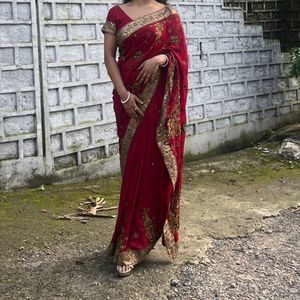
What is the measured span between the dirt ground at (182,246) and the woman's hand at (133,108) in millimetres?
949

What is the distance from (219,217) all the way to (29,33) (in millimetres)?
2351

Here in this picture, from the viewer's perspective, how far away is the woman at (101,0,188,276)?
10.4ft

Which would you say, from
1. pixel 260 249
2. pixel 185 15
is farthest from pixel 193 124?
pixel 260 249

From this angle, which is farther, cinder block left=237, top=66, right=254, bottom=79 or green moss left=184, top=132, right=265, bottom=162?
cinder block left=237, top=66, right=254, bottom=79

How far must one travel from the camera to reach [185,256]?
144 inches

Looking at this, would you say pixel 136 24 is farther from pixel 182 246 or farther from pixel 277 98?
pixel 277 98

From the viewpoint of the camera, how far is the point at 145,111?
127 inches

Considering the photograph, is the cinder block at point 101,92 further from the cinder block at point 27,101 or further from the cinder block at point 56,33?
the cinder block at point 27,101

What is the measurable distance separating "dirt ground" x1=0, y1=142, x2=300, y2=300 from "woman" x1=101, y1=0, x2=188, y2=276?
0.80 ft

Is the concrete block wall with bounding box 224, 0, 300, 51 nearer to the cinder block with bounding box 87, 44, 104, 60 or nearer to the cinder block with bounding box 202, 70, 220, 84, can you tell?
the cinder block with bounding box 202, 70, 220, 84

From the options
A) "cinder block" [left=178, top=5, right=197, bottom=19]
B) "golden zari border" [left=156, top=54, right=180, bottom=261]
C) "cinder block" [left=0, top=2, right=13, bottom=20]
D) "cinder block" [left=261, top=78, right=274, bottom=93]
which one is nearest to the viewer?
"golden zari border" [left=156, top=54, right=180, bottom=261]

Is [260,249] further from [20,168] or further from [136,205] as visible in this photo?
[20,168]

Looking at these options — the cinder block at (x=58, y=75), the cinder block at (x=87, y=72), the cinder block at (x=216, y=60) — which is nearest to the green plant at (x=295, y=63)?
the cinder block at (x=216, y=60)

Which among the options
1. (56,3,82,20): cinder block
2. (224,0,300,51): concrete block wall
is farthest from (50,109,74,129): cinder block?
(224,0,300,51): concrete block wall
